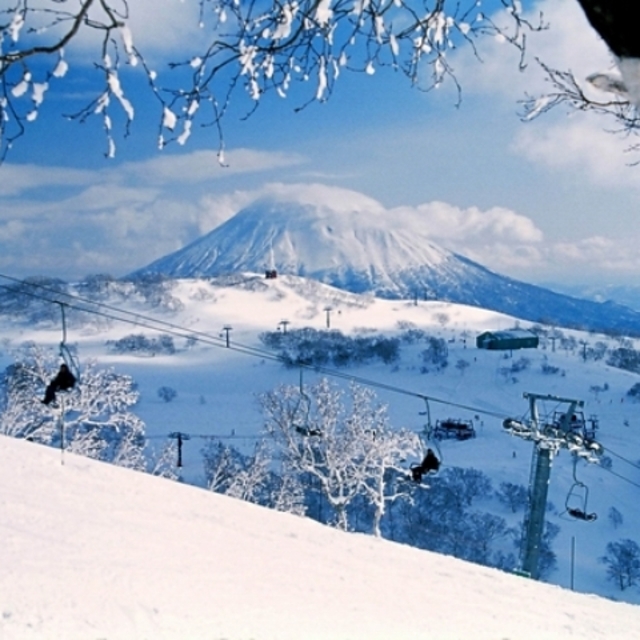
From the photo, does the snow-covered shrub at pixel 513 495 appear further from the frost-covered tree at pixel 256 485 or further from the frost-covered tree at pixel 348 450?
the frost-covered tree at pixel 256 485

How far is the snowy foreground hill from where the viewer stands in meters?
5.20

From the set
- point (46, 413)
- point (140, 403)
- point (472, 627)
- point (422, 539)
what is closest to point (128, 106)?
point (472, 627)

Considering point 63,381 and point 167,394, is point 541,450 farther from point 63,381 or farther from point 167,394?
point 167,394

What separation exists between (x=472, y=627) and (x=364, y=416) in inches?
646

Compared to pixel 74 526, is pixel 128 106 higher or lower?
Result: higher

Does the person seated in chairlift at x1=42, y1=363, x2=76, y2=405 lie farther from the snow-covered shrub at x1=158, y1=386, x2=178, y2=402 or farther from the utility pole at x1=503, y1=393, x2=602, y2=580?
the snow-covered shrub at x1=158, y1=386, x2=178, y2=402

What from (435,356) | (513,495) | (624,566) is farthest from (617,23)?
(435,356)

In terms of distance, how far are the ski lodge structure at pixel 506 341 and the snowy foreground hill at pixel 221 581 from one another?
7210 cm

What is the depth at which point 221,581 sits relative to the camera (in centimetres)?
654

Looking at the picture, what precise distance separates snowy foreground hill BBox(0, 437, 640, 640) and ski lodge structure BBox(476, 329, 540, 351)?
237 ft

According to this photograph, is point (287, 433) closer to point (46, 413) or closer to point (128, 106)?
point (46, 413)

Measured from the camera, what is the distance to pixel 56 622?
15.6ft

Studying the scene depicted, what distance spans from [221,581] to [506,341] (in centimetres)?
7706

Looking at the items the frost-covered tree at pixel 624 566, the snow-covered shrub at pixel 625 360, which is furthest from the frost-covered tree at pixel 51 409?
the snow-covered shrub at pixel 625 360
